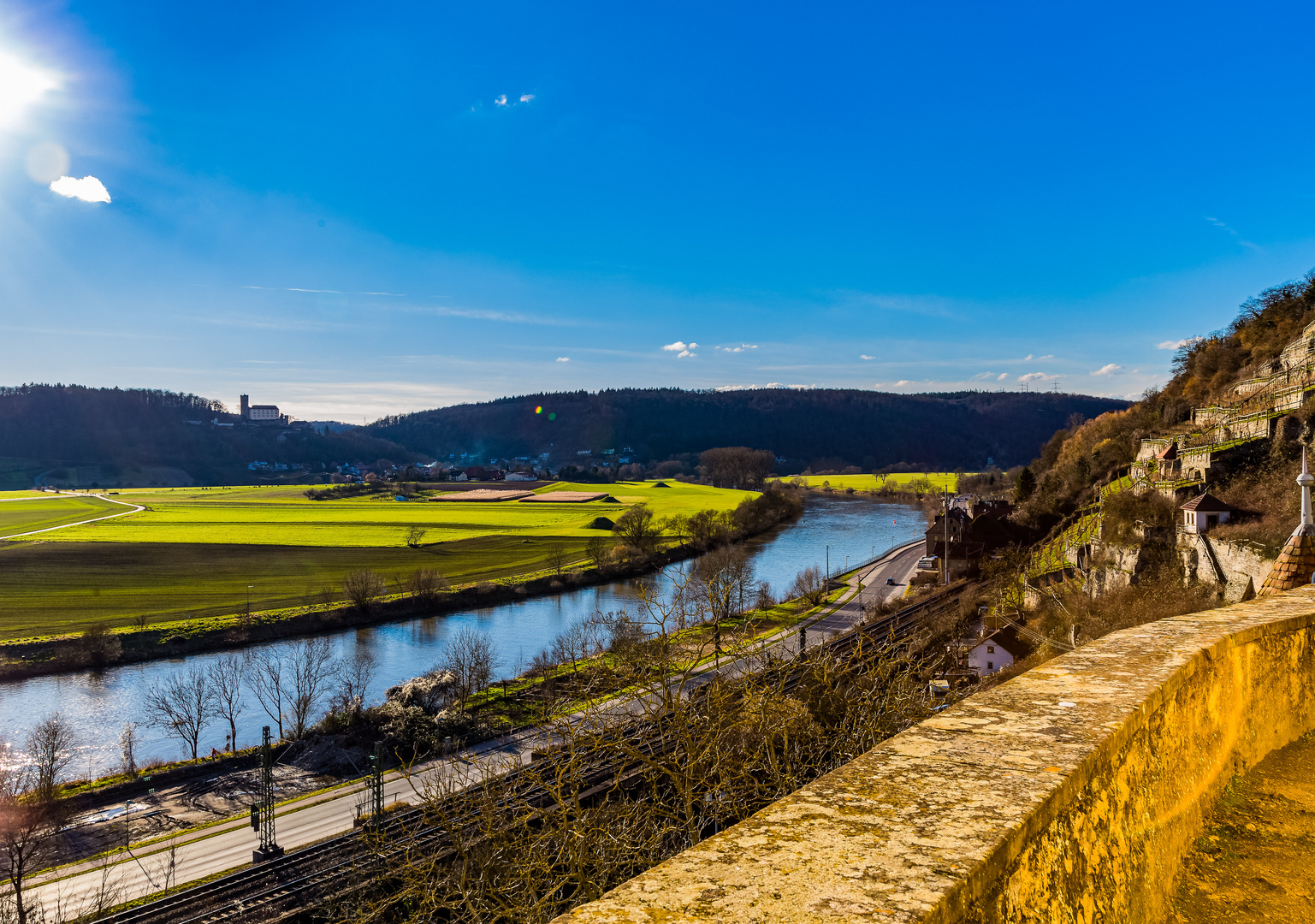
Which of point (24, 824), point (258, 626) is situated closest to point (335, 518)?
point (258, 626)

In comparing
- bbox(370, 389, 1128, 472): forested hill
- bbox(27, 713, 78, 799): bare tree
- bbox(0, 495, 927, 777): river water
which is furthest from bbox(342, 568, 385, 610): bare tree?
bbox(370, 389, 1128, 472): forested hill

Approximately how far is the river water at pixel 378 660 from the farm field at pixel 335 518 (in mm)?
19058

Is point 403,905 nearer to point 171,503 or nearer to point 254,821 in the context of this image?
point 254,821

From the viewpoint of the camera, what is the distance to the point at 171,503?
80875 mm

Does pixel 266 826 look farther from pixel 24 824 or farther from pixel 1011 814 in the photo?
pixel 1011 814

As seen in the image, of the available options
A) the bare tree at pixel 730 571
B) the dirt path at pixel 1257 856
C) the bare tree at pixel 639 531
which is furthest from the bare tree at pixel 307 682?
the dirt path at pixel 1257 856

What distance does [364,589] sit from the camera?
132 ft

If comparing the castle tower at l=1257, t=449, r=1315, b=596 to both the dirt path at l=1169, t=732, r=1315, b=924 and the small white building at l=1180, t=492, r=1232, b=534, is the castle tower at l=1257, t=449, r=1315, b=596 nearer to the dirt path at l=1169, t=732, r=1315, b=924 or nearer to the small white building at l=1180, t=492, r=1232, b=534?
the dirt path at l=1169, t=732, r=1315, b=924

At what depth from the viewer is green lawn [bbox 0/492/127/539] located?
59.9 metres

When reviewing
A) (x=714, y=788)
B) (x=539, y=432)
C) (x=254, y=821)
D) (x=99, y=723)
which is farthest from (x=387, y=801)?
(x=539, y=432)

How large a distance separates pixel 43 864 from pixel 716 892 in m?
23.7

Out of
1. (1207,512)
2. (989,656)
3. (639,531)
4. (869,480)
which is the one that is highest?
(1207,512)

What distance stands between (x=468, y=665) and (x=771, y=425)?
5662 inches

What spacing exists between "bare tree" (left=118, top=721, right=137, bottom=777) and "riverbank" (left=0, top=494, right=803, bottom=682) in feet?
31.1
